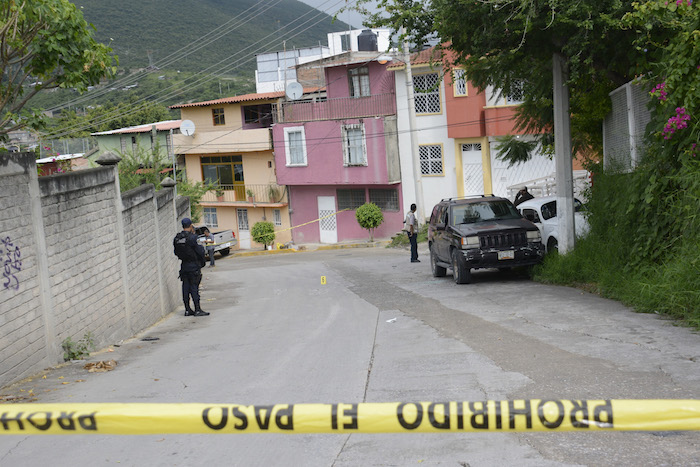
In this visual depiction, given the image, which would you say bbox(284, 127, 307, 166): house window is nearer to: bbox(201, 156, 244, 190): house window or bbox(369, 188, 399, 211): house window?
bbox(369, 188, 399, 211): house window

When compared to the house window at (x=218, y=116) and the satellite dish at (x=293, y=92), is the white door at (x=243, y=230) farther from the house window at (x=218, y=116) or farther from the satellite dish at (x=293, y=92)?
the satellite dish at (x=293, y=92)

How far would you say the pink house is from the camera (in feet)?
138

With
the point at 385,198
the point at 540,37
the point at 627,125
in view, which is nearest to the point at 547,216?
the point at 627,125

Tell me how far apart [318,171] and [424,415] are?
41.5 meters

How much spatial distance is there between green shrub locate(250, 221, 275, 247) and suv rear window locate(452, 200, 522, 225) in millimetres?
30010

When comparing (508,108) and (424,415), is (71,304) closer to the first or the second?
(424,415)

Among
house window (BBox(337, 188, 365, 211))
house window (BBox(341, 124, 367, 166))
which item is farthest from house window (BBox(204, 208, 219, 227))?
house window (BBox(341, 124, 367, 166))

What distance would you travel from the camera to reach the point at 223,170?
173ft

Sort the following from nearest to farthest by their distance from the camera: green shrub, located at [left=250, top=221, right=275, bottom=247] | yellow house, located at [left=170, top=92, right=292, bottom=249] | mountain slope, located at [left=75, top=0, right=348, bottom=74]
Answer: green shrub, located at [left=250, top=221, right=275, bottom=247] < yellow house, located at [left=170, top=92, right=292, bottom=249] < mountain slope, located at [left=75, top=0, right=348, bottom=74]

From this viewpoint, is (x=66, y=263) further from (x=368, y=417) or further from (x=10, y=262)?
(x=368, y=417)

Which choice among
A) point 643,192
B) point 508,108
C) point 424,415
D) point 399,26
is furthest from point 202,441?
point 508,108

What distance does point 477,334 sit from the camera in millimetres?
10875

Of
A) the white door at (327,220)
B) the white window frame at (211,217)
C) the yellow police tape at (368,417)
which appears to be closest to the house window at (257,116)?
the white door at (327,220)

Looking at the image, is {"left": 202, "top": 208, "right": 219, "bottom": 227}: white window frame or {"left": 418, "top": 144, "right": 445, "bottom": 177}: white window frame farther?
{"left": 202, "top": 208, "right": 219, "bottom": 227}: white window frame
